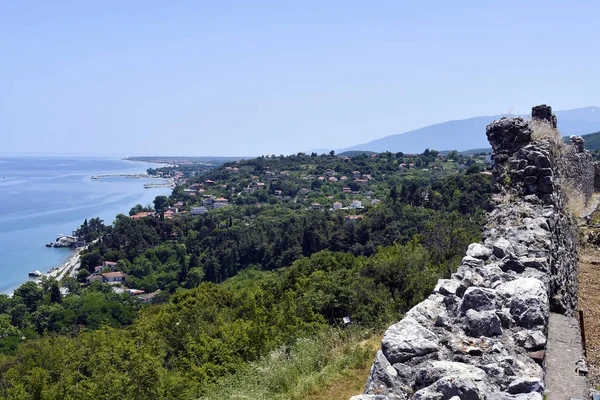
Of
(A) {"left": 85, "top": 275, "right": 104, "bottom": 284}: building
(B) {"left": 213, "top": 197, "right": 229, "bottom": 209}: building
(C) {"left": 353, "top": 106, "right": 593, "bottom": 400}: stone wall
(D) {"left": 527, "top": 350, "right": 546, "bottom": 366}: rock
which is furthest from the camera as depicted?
(B) {"left": 213, "top": 197, "right": 229, "bottom": 209}: building

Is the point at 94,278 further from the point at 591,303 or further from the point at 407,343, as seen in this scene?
the point at 407,343

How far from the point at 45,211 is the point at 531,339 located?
123 m

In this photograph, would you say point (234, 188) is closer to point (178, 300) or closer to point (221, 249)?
point (221, 249)

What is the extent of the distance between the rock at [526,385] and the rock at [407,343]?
0.50 m

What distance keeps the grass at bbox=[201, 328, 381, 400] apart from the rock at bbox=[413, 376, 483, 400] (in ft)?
11.1

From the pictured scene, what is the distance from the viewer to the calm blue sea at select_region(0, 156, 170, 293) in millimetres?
69188

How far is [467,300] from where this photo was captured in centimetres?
312

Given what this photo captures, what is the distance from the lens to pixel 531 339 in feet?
9.10

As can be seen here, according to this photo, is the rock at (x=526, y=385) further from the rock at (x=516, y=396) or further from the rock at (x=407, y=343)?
the rock at (x=407, y=343)

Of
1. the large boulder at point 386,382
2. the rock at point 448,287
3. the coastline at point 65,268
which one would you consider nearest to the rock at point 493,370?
the large boulder at point 386,382

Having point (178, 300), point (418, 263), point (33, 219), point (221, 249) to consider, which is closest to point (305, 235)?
point (221, 249)

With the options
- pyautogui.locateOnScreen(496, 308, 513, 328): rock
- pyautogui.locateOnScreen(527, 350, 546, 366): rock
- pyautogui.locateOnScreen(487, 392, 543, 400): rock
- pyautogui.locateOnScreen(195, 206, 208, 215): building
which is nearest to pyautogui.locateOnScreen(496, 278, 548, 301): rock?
pyautogui.locateOnScreen(496, 308, 513, 328): rock

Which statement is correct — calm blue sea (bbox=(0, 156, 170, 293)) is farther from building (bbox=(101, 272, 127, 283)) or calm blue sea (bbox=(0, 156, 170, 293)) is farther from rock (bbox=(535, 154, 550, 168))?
rock (bbox=(535, 154, 550, 168))

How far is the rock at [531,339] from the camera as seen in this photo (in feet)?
9.01
